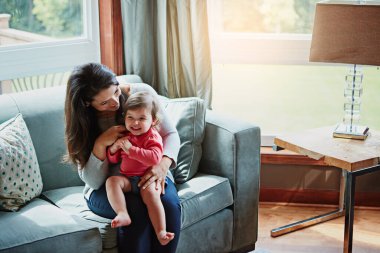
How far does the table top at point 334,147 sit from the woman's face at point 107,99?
94cm

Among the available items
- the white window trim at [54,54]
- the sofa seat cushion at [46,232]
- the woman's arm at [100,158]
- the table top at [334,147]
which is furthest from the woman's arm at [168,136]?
the white window trim at [54,54]

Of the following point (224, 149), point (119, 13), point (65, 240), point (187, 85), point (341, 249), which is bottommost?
point (341, 249)

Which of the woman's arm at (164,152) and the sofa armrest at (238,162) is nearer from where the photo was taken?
the woman's arm at (164,152)

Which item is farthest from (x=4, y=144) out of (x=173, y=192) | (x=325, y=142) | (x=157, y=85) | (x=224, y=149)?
(x=325, y=142)

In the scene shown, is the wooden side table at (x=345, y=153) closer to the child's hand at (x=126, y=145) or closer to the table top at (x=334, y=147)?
the table top at (x=334, y=147)

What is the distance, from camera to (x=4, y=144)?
2.64m

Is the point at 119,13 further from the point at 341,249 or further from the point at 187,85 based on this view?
the point at 341,249

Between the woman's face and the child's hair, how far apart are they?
0.06 m

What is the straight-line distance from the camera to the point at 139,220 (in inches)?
101

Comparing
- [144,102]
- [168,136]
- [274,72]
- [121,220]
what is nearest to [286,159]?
[274,72]

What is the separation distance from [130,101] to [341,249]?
138 cm

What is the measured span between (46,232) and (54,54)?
4.31 feet

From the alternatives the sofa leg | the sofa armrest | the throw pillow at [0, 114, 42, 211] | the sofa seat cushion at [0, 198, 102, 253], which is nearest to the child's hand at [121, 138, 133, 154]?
the sofa seat cushion at [0, 198, 102, 253]

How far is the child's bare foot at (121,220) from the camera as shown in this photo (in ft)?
8.21
